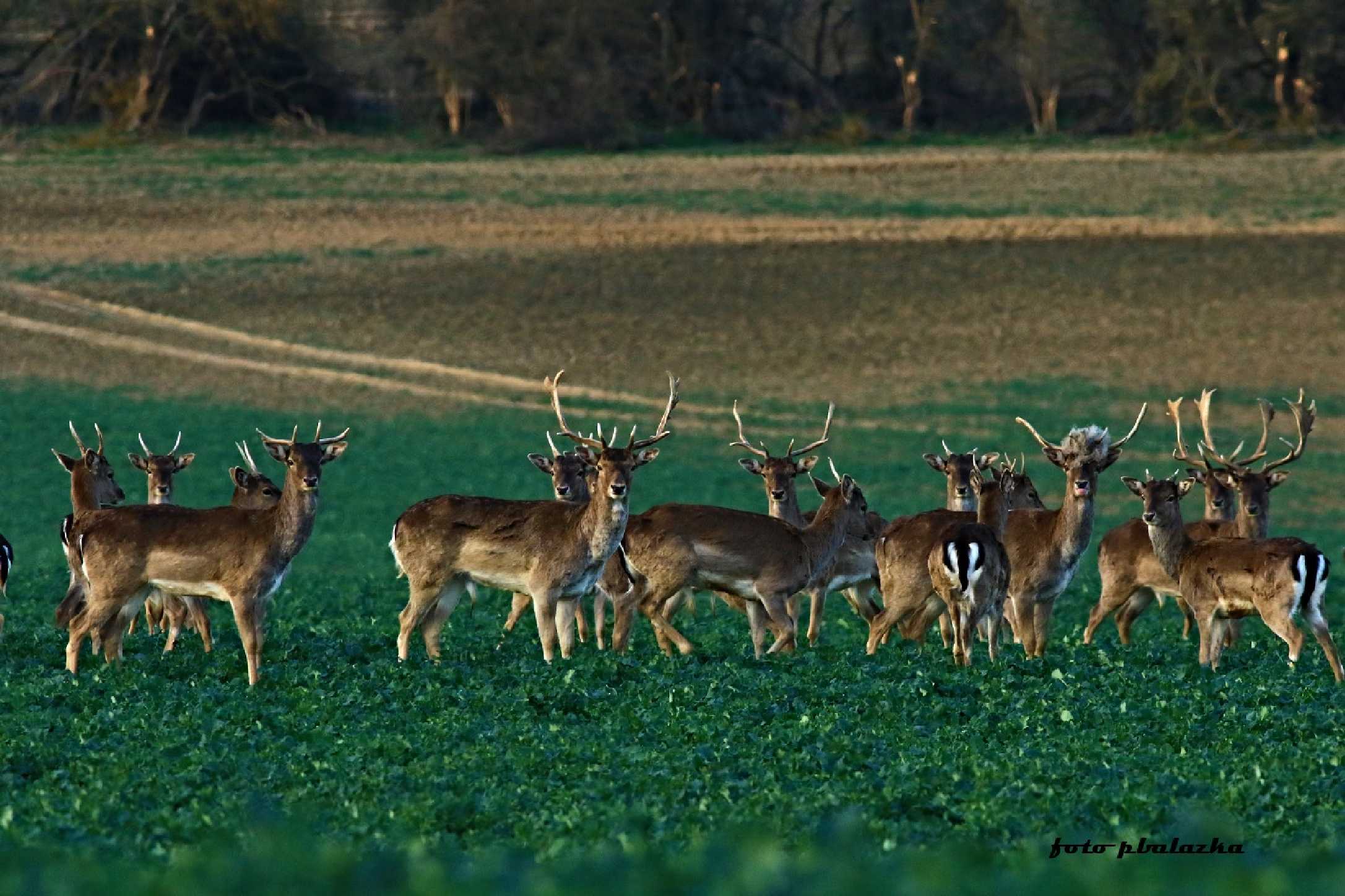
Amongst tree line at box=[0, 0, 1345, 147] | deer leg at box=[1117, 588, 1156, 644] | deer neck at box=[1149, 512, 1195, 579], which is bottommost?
deer leg at box=[1117, 588, 1156, 644]

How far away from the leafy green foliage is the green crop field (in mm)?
40

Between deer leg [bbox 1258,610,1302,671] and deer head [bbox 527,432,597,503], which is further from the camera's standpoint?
deer head [bbox 527,432,597,503]

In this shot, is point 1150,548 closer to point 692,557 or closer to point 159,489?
point 692,557

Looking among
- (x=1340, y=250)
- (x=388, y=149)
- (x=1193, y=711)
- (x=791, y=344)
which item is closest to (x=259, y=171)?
(x=388, y=149)

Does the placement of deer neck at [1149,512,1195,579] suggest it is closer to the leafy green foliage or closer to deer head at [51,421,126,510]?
the leafy green foliage

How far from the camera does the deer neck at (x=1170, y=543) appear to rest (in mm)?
15398

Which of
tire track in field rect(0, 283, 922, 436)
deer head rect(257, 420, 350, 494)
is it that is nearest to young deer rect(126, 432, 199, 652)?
deer head rect(257, 420, 350, 494)

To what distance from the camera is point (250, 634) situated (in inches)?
517

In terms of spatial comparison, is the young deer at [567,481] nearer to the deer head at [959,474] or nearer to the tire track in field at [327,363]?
the deer head at [959,474]

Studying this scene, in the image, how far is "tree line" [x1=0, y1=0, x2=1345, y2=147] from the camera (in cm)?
5247

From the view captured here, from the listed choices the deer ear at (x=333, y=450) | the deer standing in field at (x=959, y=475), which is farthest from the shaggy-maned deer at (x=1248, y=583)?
the deer ear at (x=333, y=450)

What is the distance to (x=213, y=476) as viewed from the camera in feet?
106

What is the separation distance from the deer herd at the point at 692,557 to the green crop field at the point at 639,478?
40 centimetres

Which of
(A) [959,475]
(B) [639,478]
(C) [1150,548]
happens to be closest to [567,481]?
(A) [959,475]
